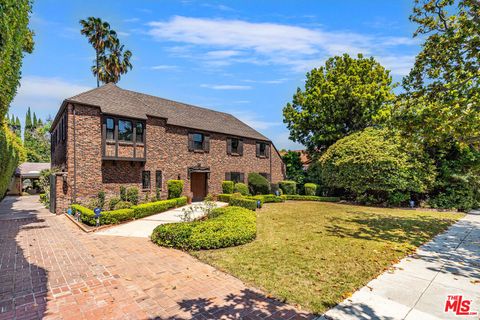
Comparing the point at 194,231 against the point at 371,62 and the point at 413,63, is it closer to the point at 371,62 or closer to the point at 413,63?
the point at 413,63

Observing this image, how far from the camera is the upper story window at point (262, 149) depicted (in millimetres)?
27075

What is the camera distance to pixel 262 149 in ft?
90.8

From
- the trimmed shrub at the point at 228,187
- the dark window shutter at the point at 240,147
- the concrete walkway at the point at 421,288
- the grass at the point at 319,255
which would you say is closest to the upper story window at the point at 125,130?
the trimmed shrub at the point at 228,187

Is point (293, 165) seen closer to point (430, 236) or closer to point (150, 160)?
point (150, 160)

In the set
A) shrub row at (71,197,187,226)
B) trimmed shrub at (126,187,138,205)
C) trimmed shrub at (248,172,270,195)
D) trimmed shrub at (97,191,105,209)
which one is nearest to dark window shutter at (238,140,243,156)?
trimmed shrub at (248,172,270,195)

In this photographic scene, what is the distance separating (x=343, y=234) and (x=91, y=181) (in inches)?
563

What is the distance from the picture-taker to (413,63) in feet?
32.8

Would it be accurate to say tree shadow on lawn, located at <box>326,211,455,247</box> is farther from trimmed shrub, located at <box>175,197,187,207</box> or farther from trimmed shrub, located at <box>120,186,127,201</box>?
trimmed shrub, located at <box>120,186,127,201</box>

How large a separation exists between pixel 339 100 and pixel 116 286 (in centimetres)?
2426

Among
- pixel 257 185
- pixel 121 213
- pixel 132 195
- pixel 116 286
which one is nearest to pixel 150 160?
pixel 132 195

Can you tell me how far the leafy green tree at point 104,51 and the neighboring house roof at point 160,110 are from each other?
384 inches

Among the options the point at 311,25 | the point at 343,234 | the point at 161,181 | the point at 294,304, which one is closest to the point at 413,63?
the point at 311,25

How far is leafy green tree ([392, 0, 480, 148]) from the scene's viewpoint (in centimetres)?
851

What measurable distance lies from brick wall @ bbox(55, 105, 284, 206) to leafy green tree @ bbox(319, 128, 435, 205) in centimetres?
898
